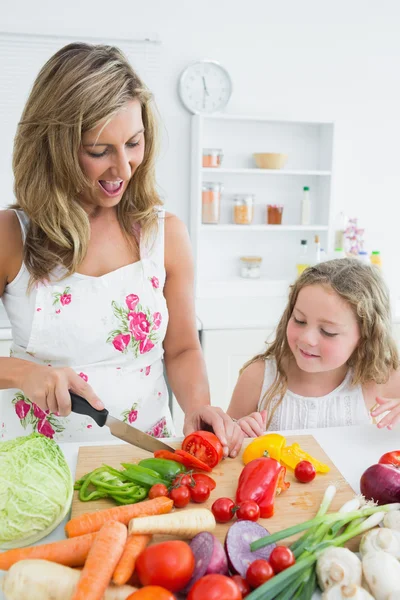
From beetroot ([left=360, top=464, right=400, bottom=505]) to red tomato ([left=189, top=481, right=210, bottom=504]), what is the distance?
0.90 feet

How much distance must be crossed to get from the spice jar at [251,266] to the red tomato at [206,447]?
7.93ft

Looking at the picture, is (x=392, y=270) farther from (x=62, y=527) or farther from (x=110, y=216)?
(x=62, y=527)

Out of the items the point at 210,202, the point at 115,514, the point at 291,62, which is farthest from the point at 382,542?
the point at 291,62

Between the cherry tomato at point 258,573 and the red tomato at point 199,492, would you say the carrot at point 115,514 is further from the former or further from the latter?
the cherry tomato at point 258,573

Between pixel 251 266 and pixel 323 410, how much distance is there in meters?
2.00

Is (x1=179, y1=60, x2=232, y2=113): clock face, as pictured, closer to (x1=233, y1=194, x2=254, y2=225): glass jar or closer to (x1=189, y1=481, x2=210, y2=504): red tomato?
(x1=233, y1=194, x2=254, y2=225): glass jar

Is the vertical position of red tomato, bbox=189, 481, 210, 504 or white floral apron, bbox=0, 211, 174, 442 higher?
white floral apron, bbox=0, 211, 174, 442

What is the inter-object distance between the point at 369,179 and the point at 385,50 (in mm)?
755

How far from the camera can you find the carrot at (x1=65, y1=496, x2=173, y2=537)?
913mm

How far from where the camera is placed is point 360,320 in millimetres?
1536

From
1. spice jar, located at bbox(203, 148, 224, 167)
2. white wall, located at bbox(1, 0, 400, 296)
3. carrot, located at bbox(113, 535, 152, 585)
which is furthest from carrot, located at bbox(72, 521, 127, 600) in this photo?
spice jar, located at bbox(203, 148, 224, 167)

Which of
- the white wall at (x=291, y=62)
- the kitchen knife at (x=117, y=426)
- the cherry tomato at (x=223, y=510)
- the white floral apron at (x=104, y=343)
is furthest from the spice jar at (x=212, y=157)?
the cherry tomato at (x=223, y=510)

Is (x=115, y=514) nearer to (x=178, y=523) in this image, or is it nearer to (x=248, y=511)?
(x=178, y=523)

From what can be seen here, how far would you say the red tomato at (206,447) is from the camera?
1143 mm
